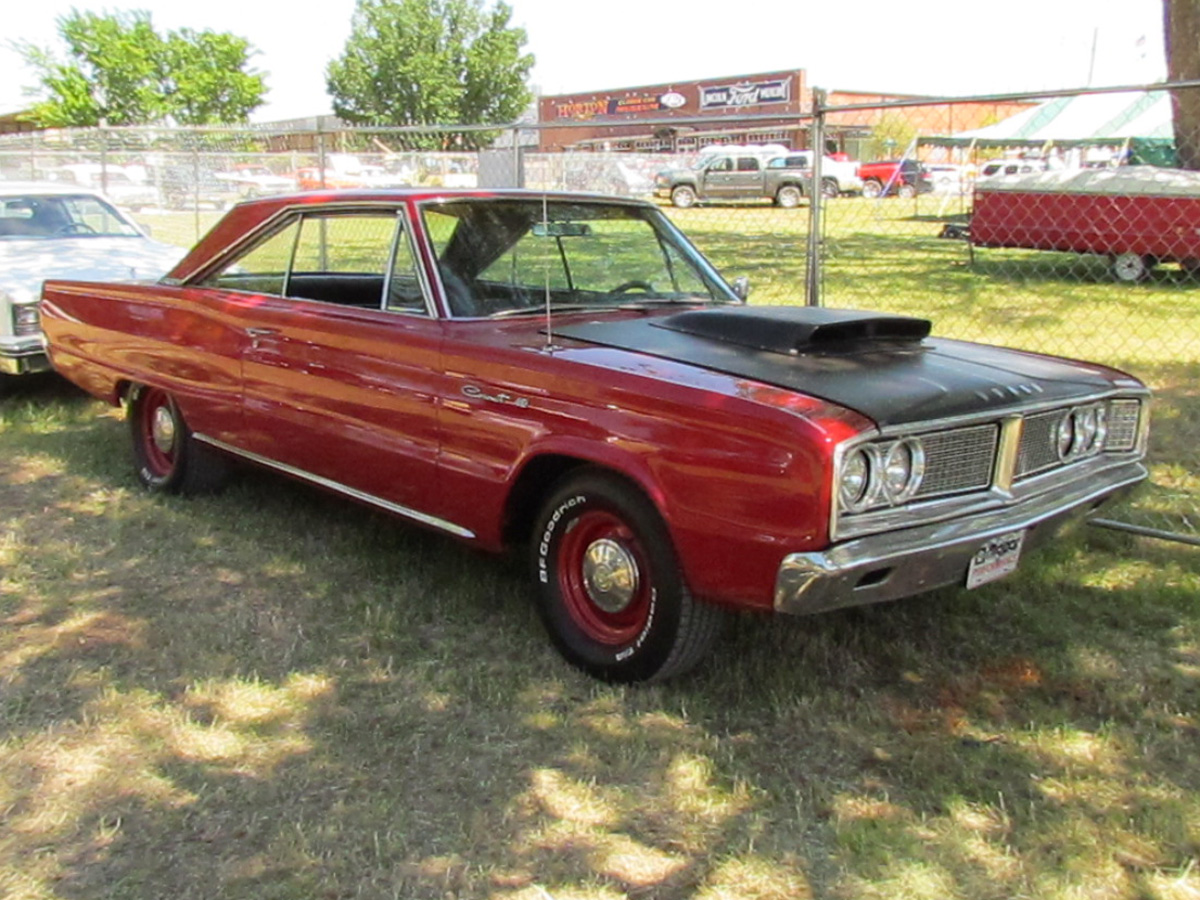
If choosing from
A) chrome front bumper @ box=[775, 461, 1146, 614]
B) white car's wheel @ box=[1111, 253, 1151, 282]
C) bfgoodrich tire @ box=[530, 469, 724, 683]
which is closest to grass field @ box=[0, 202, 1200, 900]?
bfgoodrich tire @ box=[530, 469, 724, 683]

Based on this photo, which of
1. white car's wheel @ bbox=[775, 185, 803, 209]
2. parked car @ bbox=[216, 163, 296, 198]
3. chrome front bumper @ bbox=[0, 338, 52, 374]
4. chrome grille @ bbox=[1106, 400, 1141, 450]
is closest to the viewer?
chrome grille @ bbox=[1106, 400, 1141, 450]

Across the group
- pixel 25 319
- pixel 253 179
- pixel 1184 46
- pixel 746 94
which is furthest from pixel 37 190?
pixel 746 94

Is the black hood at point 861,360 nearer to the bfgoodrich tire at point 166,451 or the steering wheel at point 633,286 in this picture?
the steering wheel at point 633,286

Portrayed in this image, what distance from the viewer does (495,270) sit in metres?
4.32

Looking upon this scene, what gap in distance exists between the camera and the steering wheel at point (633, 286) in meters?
4.56

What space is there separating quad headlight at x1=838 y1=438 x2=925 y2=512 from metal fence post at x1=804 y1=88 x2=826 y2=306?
2.73 metres

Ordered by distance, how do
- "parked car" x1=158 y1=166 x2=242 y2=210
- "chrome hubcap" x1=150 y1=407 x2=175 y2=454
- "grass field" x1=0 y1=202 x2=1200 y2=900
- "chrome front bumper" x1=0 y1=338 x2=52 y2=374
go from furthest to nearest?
"parked car" x1=158 y1=166 x2=242 y2=210, "chrome front bumper" x1=0 y1=338 x2=52 y2=374, "chrome hubcap" x1=150 y1=407 x2=175 y2=454, "grass field" x1=0 y1=202 x2=1200 y2=900

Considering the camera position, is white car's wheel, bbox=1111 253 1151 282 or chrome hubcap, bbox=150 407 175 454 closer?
chrome hubcap, bbox=150 407 175 454

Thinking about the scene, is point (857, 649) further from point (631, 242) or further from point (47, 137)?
point (47, 137)

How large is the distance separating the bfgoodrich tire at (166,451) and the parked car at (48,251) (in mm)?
1557

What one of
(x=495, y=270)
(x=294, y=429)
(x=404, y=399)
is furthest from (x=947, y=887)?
(x=294, y=429)

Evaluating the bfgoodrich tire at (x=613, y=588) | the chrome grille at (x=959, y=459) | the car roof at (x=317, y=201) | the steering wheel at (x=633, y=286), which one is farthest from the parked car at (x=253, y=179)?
the chrome grille at (x=959, y=459)

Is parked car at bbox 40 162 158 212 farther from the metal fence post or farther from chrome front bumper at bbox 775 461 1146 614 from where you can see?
chrome front bumper at bbox 775 461 1146 614

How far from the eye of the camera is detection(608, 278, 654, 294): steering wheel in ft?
15.0
